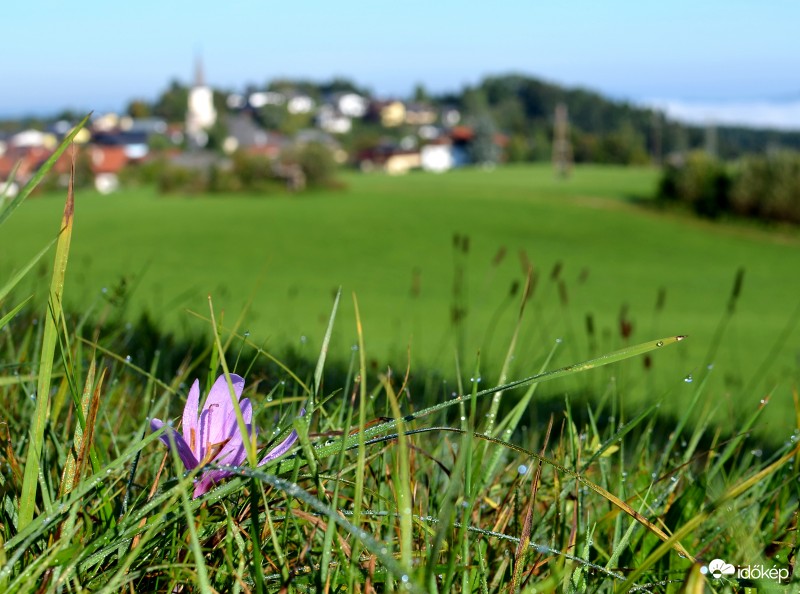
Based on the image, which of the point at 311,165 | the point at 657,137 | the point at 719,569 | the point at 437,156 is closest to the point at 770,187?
the point at 311,165

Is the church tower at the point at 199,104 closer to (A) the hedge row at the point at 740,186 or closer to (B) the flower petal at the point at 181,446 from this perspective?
(A) the hedge row at the point at 740,186

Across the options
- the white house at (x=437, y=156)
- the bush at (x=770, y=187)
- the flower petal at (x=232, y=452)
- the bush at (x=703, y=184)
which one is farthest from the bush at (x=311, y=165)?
the white house at (x=437, y=156)

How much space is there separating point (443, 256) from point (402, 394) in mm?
20857

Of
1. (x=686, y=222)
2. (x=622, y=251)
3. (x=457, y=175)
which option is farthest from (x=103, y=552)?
(x=457, y=175)

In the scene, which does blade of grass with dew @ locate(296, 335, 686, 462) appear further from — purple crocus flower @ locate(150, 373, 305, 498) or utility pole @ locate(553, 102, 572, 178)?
utility pole @ locate(553, 102, 572, 178)

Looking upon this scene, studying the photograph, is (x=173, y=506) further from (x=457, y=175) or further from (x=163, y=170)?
(x=457, y=175)

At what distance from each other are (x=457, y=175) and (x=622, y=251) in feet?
83.7

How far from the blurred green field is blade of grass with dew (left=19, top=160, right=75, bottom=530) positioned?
336 inches

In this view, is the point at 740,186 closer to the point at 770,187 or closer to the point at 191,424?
the point at 770,187

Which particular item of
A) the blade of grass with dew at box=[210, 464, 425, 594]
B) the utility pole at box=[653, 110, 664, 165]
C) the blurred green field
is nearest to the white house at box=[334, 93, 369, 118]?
the utility pole at box=[653, 110, 664, 165]

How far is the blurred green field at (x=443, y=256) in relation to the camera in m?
13.6

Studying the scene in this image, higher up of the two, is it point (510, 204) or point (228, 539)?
point (228, 539)

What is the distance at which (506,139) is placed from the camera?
84.7 meters

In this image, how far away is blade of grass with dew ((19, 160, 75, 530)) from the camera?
69 cm
